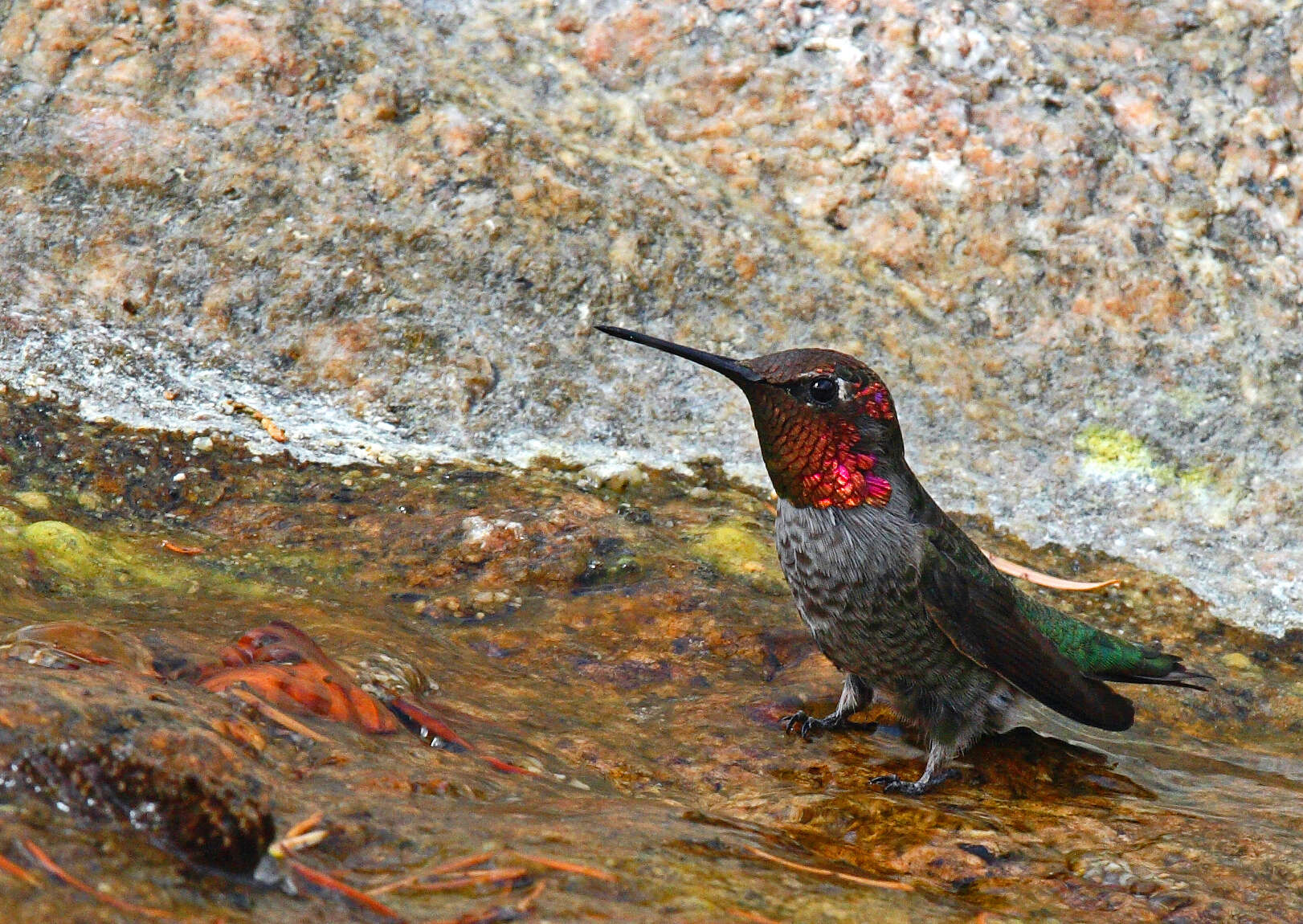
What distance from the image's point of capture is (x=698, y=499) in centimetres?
539

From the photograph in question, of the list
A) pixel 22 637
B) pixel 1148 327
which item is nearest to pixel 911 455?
pixel 1148 327

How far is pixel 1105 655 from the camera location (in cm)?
439

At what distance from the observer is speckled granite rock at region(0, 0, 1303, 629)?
5555 millimetres

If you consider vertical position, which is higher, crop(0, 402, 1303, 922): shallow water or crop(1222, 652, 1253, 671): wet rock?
crop(1222, 652, 1253, 671): wet rock

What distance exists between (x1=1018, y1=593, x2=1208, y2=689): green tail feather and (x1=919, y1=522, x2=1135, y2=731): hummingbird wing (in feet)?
0.49

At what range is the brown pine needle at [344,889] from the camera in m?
2.38

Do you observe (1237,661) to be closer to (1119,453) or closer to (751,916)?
(1119,453)

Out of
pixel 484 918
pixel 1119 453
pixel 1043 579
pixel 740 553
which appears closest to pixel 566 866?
pixel 484 918

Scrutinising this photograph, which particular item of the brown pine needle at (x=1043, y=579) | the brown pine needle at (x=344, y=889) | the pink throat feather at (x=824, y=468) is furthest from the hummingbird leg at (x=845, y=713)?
the brown pine needle at (x=344, y=889)

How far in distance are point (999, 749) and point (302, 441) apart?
2.80m

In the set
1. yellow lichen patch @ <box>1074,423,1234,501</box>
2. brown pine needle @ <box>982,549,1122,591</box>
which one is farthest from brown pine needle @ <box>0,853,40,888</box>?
yellow lichen patch @ <box>1074,423,1234,501</box>

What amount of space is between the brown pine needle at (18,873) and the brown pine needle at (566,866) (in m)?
0.85

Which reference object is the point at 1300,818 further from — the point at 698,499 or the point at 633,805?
the point at 698,499

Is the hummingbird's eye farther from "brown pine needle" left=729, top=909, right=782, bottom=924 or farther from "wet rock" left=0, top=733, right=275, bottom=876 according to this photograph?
"wet rock" left=0, top=733, right=275, bottom=876
